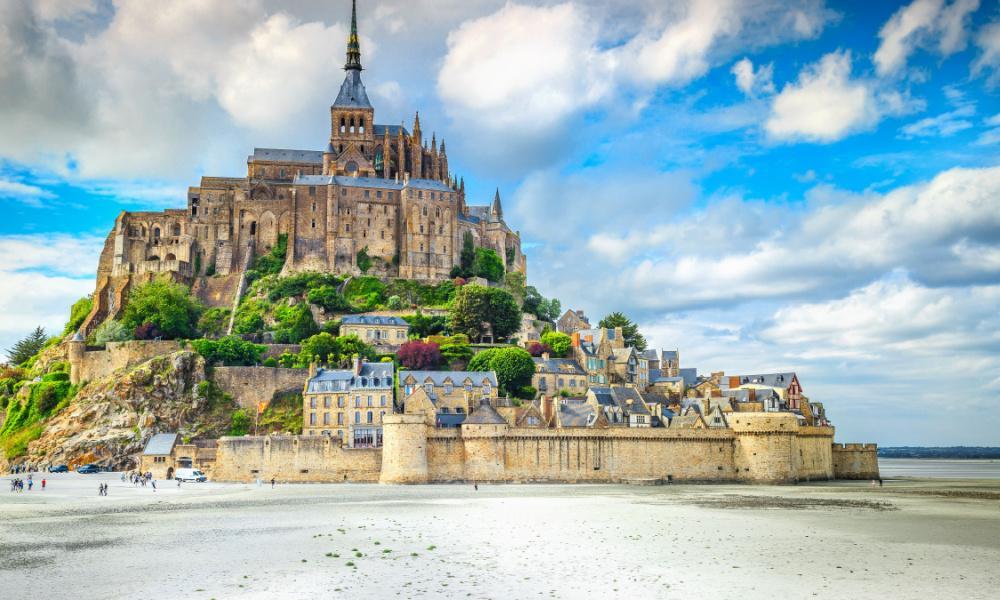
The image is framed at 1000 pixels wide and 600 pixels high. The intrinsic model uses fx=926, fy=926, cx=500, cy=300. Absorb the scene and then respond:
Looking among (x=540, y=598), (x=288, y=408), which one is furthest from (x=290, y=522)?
(x=288, y=408)

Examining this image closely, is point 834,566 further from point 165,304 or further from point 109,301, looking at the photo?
point 109,301

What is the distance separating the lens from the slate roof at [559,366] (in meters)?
70.1

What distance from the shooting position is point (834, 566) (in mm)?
24859

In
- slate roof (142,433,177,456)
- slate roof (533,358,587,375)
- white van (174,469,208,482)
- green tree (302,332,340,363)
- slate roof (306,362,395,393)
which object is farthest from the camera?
slate roof (533,358,587,375)

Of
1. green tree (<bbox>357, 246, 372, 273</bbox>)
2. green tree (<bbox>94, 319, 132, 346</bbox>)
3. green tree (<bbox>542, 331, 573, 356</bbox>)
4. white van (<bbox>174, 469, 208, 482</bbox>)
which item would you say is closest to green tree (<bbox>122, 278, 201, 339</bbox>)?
green tree (<bbox>94, 319, 132, 346</bbox>)

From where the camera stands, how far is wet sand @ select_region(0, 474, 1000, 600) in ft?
71.5

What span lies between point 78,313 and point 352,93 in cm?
3680

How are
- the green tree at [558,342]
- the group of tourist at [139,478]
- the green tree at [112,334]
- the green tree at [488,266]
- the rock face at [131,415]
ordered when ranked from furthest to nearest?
the green tree at [488,266], the green tree at [558,342], the green tree at [112,334], the rock face at [131,415], the group of tourist at [139,478]

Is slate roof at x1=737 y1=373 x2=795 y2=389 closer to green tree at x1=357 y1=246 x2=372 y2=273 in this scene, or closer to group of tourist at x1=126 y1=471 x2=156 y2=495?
green tree at x1=357 y1=246 x2=372 y2=273

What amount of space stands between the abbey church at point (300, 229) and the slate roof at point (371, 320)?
42.2 feet

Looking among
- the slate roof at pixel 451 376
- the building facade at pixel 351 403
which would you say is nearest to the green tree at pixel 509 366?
the slate roof at pixel 451 376

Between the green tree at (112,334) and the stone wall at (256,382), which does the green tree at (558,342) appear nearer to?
the stone wall at (256,382)

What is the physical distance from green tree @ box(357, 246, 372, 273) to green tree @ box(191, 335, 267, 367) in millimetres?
21315

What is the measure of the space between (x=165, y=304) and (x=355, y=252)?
19792 millimetres
